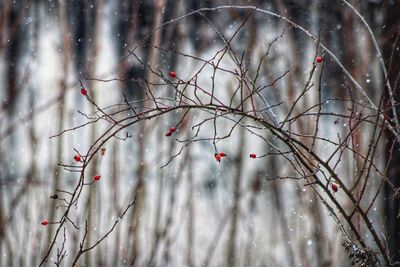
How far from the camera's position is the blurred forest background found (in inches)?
183

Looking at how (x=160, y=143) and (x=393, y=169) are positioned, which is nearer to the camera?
(x=393, y=169)

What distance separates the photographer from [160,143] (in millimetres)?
5375

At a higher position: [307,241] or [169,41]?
[169,41]

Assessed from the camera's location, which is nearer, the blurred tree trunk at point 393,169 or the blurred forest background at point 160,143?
the blurred tree trunk at point 393,169

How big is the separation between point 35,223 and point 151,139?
5.26 feet

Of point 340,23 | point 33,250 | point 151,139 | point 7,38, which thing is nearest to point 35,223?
point 33,250

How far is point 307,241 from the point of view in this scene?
5.08 m

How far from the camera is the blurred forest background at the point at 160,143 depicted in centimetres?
466

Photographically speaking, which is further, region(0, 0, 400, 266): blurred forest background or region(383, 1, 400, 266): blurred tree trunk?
region(0, 0, 400, 266): blurred forest background

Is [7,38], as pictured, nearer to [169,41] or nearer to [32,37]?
[32,37]

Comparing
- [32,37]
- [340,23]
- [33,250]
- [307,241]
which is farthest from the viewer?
[32,37]

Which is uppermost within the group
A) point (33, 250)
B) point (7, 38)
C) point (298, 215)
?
point (7, 38)

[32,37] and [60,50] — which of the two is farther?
[32,37]

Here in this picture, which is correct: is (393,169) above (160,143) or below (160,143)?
below
